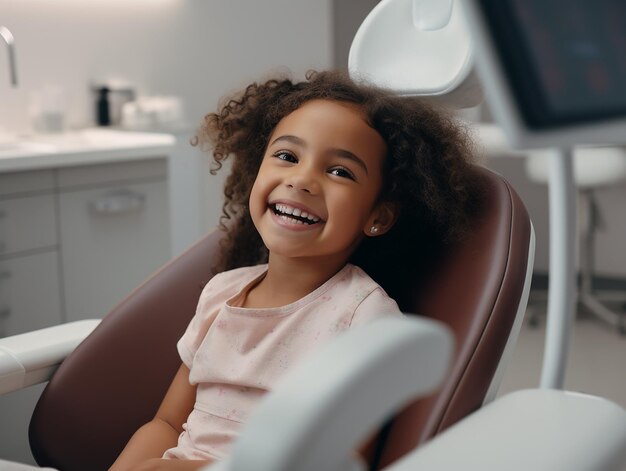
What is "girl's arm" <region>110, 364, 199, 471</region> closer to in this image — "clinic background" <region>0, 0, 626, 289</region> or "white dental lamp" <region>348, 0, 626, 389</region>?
"white dental lamp" <region>348, 0, 626, 389</region>

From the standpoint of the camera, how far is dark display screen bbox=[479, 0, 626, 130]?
540 mm

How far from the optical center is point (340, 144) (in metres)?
1.19

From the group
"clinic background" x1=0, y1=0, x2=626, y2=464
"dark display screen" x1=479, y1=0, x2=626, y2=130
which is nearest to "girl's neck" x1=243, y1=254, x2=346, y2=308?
"dark display screen" x1=479, y1=0, x2=626, y2=130

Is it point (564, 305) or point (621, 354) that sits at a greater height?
point (564, 305)

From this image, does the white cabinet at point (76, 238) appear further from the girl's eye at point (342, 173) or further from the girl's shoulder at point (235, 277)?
the girl's eye at point (342, 173)

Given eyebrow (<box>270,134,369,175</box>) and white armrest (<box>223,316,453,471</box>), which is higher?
eyebrow (<box>270,134,369,175</box>)

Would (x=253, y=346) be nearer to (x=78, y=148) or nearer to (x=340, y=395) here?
(x=340, y=395)

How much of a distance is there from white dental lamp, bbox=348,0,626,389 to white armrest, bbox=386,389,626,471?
5cm

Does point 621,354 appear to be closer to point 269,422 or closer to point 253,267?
point 253,267

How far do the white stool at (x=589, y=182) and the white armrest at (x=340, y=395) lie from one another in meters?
3.08

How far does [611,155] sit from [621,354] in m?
0.81

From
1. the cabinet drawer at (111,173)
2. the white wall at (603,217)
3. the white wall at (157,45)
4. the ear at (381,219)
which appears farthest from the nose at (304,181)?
the white wall at (603,217)

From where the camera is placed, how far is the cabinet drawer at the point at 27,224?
8.27ft

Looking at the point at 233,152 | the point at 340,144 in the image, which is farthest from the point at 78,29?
the point at 340,144
